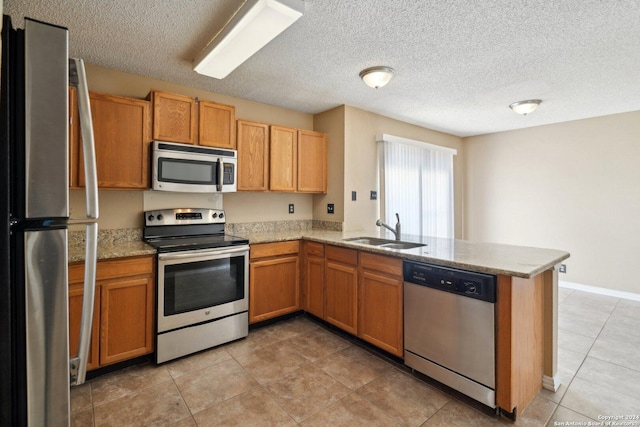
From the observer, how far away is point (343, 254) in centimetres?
280

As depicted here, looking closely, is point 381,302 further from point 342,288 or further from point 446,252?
point 446,252

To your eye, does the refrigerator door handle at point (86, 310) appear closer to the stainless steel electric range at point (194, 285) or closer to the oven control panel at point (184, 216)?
the stainless steel electric range at point (194, 285)

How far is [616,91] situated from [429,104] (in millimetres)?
1798

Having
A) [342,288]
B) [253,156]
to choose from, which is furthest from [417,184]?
[253,156]

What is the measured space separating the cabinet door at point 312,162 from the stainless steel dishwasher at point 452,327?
1780mm

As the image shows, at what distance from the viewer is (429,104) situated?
367 centimetres

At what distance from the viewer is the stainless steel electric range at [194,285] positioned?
7.79ft

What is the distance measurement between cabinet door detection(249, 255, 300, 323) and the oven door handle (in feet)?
0.85

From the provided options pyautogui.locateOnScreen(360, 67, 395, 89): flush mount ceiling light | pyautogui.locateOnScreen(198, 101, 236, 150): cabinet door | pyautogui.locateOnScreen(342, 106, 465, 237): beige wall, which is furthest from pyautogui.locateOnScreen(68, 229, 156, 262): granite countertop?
pyautogui.locateOnScreen(360, 67, 395, 89): flush mount ceiling light

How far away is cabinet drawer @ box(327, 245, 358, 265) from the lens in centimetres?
270

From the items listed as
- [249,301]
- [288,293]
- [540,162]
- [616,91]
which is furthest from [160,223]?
[540,162]

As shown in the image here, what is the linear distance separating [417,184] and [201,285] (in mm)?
3268

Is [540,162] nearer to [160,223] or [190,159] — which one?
[190,159]

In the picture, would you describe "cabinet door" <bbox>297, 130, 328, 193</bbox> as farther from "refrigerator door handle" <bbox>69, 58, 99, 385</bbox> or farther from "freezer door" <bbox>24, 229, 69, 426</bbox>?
"freezer door" <bbox>24, 229, 69, 426</bbox>
